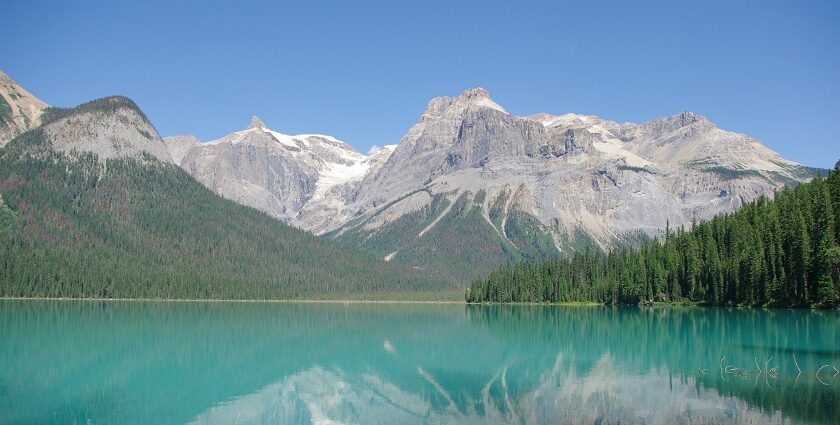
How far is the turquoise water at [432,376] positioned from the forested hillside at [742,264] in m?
11.9

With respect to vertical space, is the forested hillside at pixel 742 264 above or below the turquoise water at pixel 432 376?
above

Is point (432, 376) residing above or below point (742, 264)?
below

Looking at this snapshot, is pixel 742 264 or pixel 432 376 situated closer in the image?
pixel 432 376

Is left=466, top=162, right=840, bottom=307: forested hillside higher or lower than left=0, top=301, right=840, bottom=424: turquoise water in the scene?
higher

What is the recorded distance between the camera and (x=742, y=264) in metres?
102

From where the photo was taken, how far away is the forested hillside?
3433 inches

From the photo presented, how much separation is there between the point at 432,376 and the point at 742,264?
6997 centimetres

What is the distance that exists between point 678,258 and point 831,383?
88.6 m

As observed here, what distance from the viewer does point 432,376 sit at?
46719mm

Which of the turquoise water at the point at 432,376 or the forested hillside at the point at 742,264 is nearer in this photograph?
the turquoise water at the point at 432,376

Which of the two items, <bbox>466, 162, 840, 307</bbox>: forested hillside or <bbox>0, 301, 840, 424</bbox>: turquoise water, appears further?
<bbox>466, 162, 840, 307</bbox>: forested hillside

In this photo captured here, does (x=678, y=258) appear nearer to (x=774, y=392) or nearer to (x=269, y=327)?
(x=269, y=327)

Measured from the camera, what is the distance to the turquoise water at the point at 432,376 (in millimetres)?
33969

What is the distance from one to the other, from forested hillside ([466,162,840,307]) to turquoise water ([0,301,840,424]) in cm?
1191
